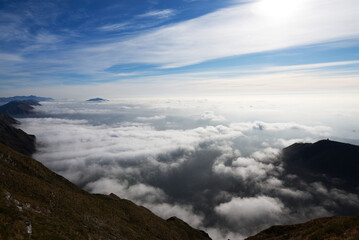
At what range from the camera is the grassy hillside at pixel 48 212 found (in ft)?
103

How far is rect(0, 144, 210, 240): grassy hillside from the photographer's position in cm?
3144

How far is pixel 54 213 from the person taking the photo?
50125 mm

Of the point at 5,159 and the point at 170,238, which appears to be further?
the point at 170,238

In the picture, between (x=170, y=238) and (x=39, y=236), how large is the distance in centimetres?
8646

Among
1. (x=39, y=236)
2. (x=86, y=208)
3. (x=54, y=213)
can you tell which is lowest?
(x=86, y=208)

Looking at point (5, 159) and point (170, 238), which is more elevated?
point (5, 159)

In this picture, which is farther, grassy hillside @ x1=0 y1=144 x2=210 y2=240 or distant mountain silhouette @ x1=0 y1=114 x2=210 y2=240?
grassy hillside @ x1=0 y1=144 x2=210 y2=240

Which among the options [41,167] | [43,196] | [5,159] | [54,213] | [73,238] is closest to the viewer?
[73,238]

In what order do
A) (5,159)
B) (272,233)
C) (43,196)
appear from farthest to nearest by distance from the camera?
(5,159) → (272,233) → (43,196)

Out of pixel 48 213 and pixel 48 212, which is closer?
pixel 48 213

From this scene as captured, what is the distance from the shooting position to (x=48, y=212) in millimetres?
48438

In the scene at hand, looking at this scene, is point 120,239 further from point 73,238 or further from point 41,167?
point 41,167

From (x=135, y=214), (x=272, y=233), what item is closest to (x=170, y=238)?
(x=135, y=214)

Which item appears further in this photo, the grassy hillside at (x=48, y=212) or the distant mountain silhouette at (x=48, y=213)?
the grassy hillside at (x=48, y=212)
